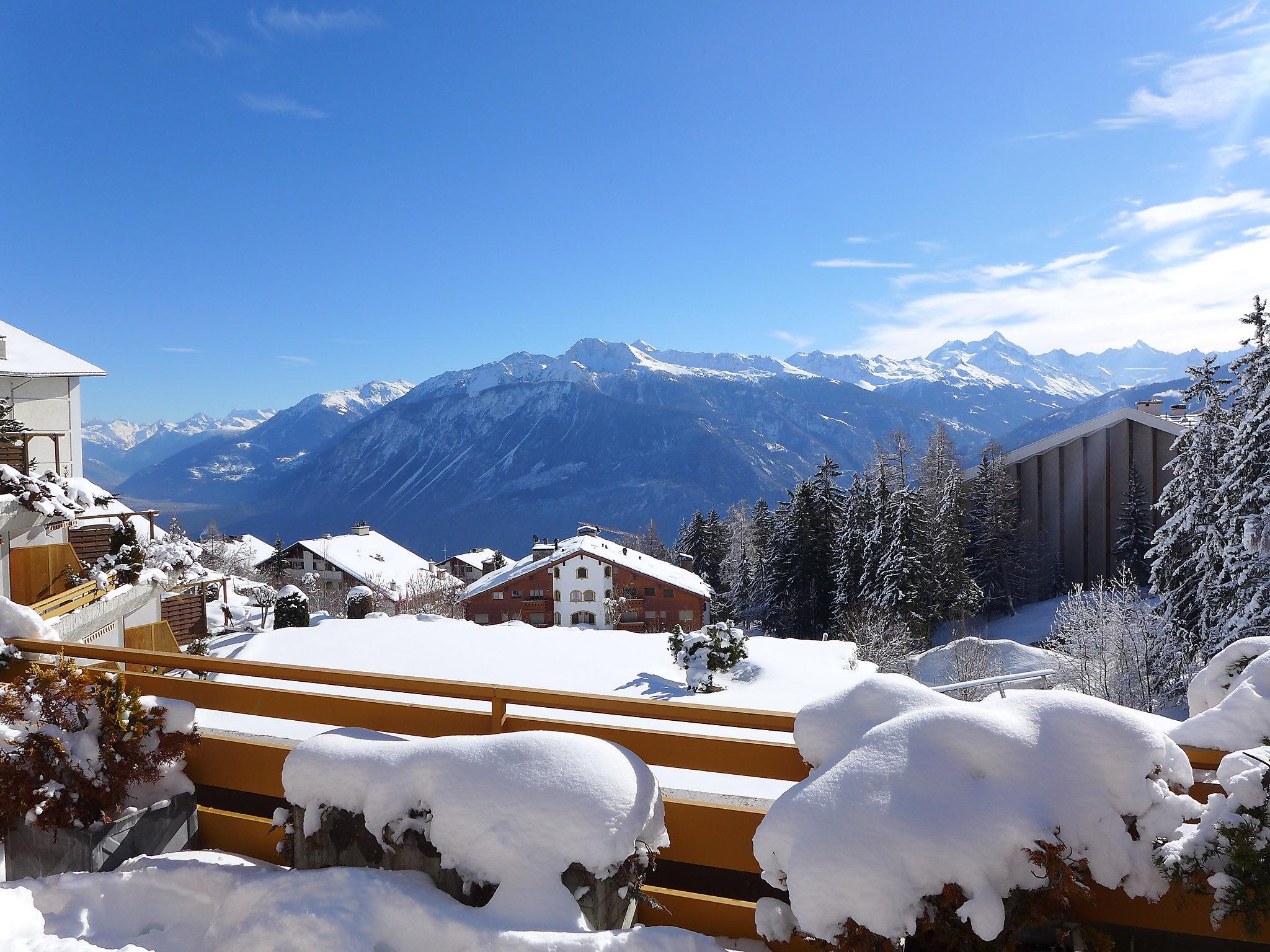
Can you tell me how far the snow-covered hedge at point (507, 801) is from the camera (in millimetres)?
2600

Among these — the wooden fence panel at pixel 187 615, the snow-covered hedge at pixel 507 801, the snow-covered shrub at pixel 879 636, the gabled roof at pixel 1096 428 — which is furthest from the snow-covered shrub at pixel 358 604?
the gabled roof at pixel 1096 428

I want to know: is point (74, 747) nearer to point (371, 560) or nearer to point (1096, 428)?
point (1096, 428)

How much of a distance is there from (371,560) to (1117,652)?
5493 centimetres

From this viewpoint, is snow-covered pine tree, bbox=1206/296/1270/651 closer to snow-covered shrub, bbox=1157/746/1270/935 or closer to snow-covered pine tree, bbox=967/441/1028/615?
snow-covered shrub, bbox=1157/746/1270/935

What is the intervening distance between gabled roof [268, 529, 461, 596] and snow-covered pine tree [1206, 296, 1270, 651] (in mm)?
45765

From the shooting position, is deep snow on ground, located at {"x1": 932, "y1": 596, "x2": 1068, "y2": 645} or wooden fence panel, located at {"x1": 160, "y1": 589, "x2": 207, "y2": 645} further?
deep snow on ground, located at {"x1": 932, "y1": 596, "x2": 1068, "y2": 645}

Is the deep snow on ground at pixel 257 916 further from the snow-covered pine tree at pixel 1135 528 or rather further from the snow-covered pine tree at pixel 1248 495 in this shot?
the snow-covered pine tree at pixel 1135 528

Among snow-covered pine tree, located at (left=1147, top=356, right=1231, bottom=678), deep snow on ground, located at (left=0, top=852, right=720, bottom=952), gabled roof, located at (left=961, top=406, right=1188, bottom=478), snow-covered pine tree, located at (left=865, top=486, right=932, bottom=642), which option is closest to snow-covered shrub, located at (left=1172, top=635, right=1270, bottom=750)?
deep snow on ground, located at (left=0, top=852, right=720, bottom=952)

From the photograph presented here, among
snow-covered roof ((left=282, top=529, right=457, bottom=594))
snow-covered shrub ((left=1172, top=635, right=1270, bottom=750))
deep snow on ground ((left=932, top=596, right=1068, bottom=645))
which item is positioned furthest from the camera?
snow-covered roof ((left=282, top=529, right=457, bottom=594))

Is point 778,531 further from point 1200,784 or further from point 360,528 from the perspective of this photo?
point 360,528

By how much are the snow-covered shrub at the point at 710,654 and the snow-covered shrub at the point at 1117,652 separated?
7.72 meters

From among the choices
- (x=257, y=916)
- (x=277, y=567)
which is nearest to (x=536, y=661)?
(x=257, y=916)

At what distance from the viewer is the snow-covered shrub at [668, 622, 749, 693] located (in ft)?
47.8

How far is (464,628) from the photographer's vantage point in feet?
54.3
